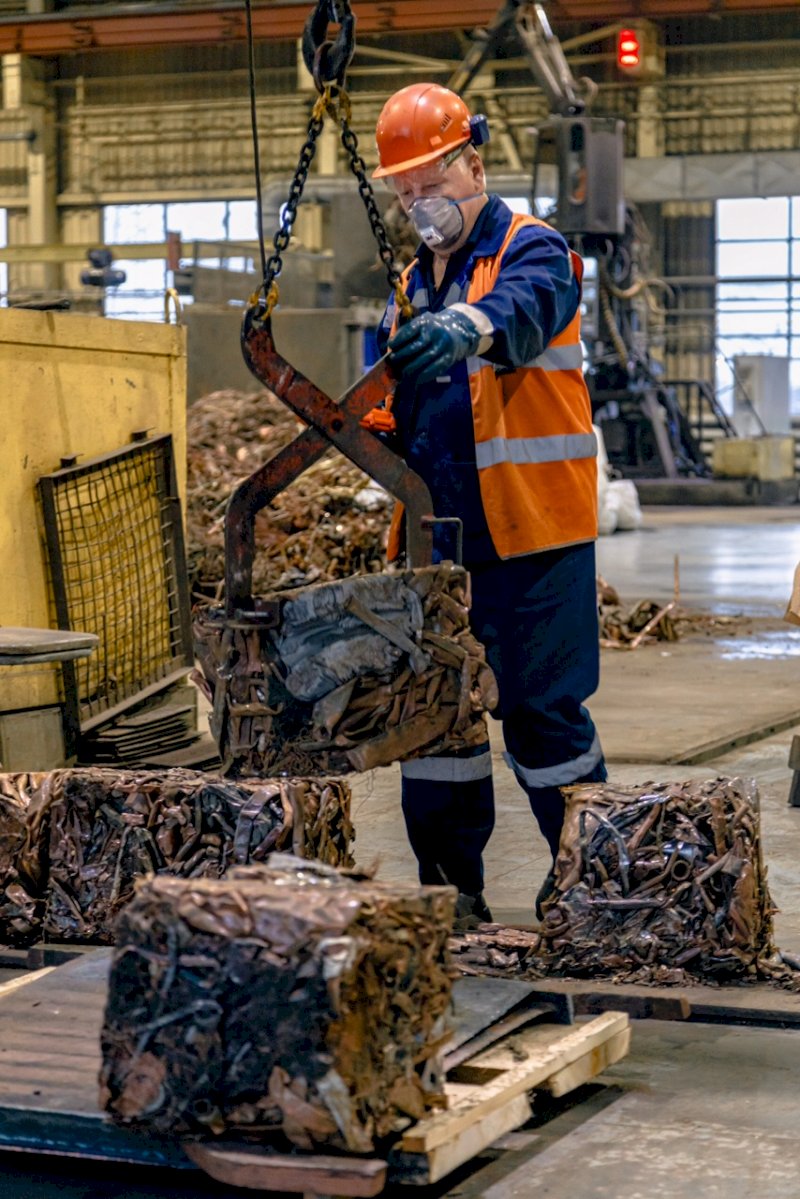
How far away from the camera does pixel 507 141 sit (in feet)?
84.2

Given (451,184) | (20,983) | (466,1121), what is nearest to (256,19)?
(451,184)

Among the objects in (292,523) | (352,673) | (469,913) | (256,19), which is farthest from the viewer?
(256,19)

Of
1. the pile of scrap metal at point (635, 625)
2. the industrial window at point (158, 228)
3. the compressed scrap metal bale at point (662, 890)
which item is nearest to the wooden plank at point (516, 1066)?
the compressed scrap metal bale at point (662, 890)

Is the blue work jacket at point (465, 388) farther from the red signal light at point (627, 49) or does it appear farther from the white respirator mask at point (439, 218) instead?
the red signal light at point (627, 49)

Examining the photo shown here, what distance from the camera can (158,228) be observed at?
27234 mm

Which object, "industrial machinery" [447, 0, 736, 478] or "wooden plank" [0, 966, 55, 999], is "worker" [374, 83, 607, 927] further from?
"industrial machinery" [447, 0, 736, 478]

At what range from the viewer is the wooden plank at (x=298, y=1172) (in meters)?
2.40

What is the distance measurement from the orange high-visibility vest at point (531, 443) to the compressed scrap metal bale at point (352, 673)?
0.93ft

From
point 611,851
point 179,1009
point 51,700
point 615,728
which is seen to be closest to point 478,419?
point 611,851

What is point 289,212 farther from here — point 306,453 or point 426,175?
point 426,175

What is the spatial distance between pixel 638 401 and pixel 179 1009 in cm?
1986

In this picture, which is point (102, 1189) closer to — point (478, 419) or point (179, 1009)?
point (179, 1009)

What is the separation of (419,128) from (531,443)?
705 millimetres

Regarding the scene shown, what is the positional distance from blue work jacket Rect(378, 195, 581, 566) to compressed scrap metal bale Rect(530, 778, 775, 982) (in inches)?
25.1
